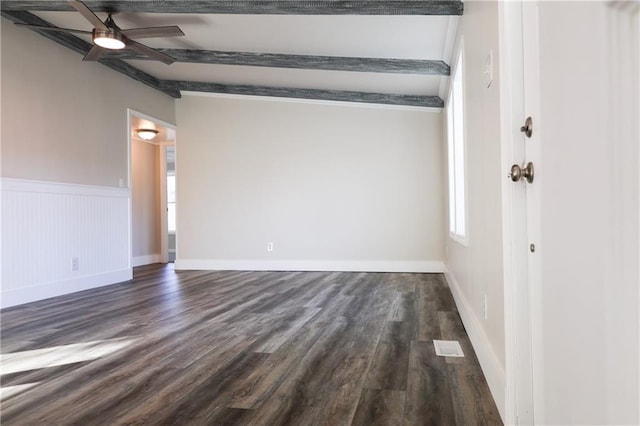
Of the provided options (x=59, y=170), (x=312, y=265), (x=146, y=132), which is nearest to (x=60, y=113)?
(x=59, y=170)

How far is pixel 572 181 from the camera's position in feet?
1.81

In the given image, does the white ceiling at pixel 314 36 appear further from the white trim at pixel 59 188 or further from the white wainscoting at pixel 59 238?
the white wainscoting at pixel 59 238

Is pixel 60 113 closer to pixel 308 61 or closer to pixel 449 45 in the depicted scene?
pixel 308 61

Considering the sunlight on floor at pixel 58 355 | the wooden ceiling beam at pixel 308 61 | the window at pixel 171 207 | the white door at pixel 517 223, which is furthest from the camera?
the window at pixel 171 207

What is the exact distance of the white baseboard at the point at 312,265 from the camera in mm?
5547

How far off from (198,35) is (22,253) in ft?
8.67

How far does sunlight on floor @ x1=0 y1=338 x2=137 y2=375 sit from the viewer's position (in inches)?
82.0

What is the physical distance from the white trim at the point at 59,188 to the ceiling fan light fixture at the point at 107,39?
1418 mm

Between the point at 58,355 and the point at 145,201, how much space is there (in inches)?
207

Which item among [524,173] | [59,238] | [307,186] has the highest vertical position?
[307,186]

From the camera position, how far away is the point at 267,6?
3229 mm

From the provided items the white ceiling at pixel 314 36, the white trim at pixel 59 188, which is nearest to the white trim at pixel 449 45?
the white ceiling at pixel 314 36

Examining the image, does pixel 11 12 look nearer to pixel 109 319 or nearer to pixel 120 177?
pixel 120 177

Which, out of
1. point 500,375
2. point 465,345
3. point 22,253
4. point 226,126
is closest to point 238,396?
point 500,375
